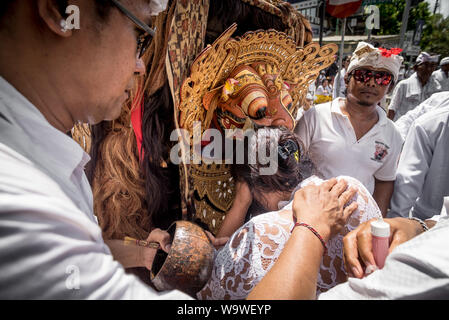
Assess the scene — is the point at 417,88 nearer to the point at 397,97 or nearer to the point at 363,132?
the point at 397,97

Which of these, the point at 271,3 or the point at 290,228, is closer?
the point at 290,228

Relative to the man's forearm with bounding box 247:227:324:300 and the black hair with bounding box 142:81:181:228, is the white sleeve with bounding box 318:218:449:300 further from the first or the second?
the black hair with bounding box 142:81:181:228

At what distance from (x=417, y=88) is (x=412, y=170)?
3.32m

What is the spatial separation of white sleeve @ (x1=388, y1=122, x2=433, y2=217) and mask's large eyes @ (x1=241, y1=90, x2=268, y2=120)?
1302mm

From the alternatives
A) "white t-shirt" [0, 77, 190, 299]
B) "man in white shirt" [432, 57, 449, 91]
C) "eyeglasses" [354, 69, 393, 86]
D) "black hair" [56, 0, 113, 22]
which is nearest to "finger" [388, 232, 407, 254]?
"white t-shirt" [0, 77, 190, 299]

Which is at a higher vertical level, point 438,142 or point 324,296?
point 438,142

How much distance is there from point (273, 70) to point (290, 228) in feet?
3.79

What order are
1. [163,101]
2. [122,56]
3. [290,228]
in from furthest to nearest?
1. [163,101]
2. [290,228]
3. [122,56]

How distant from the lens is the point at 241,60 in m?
1.58

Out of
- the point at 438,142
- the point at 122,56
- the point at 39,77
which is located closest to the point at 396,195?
the point at 438,142

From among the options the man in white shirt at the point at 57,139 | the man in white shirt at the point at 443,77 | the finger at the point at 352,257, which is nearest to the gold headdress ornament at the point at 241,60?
the man in white shirt at the point at 57,139

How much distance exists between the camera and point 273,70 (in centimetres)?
174

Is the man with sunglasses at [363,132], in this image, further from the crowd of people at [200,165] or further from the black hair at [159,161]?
the black hair at [159,161]

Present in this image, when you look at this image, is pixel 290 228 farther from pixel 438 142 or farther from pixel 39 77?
pixel 438 142
